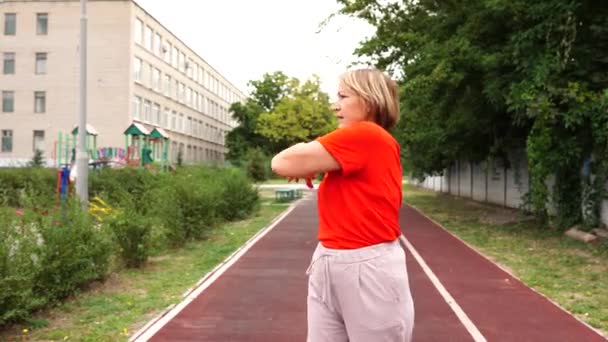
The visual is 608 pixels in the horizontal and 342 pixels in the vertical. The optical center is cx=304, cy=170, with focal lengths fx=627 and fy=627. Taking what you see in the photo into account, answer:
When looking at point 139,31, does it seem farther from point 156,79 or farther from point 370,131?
point 370,131

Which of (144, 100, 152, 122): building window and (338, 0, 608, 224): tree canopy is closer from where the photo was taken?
(338, 0, 608, 224): tree canopy

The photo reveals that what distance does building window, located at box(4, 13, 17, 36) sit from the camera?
44656 millimetres

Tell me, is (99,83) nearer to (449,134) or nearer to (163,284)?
(449,134)

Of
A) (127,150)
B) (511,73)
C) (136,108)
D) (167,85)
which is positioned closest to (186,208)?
(511,73)

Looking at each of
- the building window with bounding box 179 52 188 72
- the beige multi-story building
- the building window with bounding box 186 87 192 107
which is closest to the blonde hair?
the beige multi-story building

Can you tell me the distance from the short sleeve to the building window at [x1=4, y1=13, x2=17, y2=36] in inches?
1890

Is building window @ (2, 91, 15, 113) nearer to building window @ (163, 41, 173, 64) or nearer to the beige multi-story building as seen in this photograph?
the beige multi-story building

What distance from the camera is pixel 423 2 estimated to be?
59.9 ft

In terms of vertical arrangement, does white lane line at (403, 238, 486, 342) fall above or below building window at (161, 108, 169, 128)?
below

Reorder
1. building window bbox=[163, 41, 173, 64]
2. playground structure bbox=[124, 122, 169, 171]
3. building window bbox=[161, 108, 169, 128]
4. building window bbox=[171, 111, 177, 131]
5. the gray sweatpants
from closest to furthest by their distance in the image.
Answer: the gray sweatpants < playground structure bbox=[124, 122, 169, 171] < building window bbox=[163, 41, 173, 64] < building window bbox=[161, 108, 169, 128] < building window bbox=[171, 111, 177, 131]

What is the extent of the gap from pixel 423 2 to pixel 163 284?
1269 cm

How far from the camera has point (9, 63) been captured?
44.7 meters

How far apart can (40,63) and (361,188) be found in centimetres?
4659

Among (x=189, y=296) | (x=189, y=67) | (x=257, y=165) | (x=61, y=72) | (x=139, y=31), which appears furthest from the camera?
(x=189, y=67)
